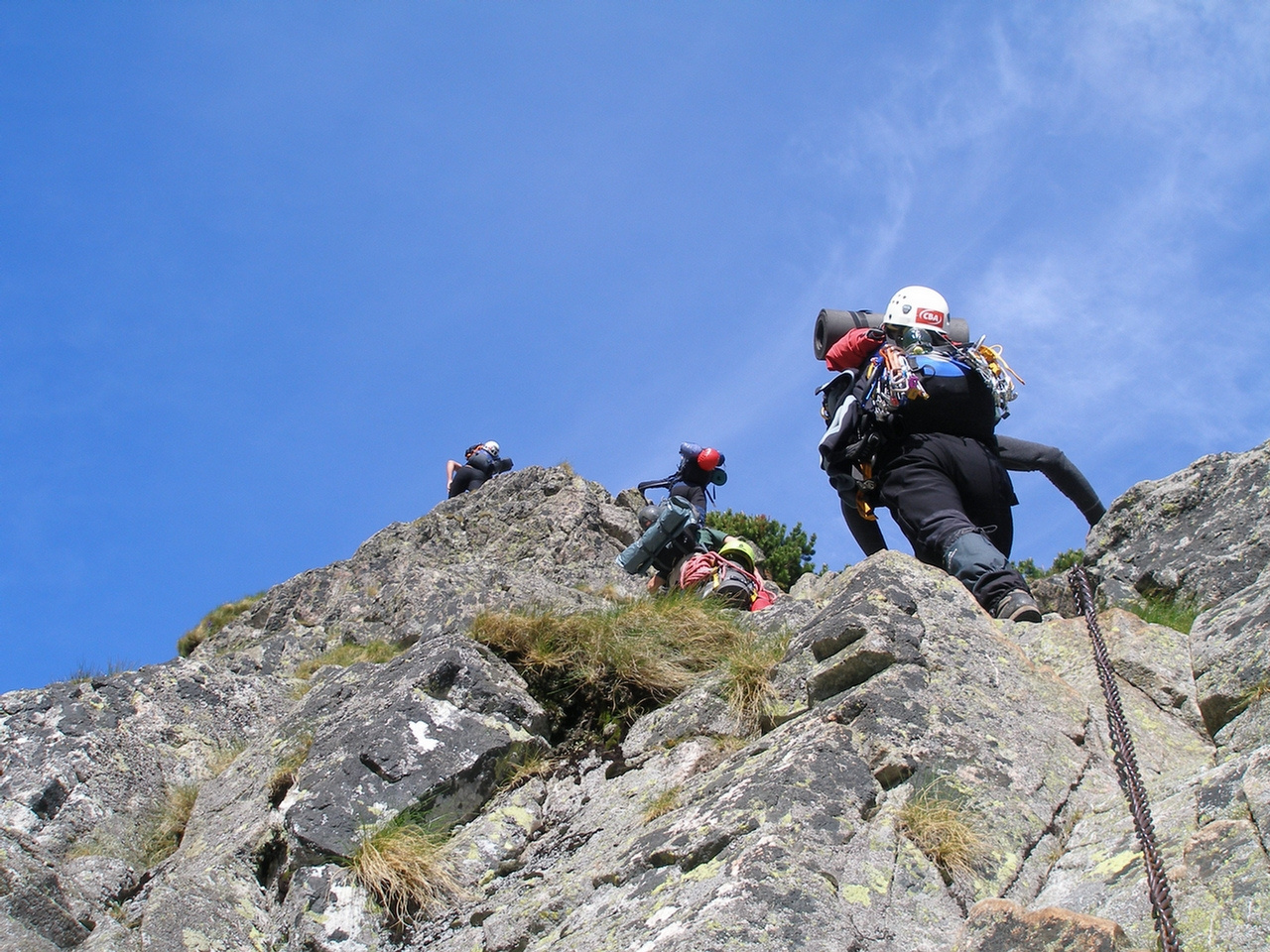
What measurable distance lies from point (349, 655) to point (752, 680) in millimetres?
5208

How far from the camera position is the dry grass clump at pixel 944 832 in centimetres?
378

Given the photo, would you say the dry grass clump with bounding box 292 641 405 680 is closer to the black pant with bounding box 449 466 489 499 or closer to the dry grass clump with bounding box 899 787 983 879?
the dry grass clump with bounding box 899 787 983 879

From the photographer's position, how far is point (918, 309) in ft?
26.7

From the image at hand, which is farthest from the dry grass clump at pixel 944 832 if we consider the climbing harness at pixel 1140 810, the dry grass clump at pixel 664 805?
the dry grass clump at pixel 664 805

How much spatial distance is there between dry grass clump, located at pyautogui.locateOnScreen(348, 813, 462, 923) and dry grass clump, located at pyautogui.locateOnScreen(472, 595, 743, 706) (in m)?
Result: 1.49

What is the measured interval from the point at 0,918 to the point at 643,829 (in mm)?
2870

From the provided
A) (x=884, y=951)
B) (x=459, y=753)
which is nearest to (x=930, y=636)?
(x=884, y=951)

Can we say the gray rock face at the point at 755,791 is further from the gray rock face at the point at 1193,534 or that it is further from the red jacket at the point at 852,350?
the red jacket at the point at 852,350

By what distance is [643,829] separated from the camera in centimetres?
460

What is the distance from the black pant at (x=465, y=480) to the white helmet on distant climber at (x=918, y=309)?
34.3ft

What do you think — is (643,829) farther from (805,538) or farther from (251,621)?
(805,538)

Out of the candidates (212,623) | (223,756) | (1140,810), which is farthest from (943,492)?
(212,623)

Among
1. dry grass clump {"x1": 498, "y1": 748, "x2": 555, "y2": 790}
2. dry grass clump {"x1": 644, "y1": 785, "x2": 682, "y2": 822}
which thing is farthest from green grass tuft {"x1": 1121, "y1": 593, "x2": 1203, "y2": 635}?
dry grass clump {"x1": 498, "y1": 748, "x2": 555, "y2": 790}

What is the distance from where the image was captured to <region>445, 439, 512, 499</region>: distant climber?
1766 centimetres
